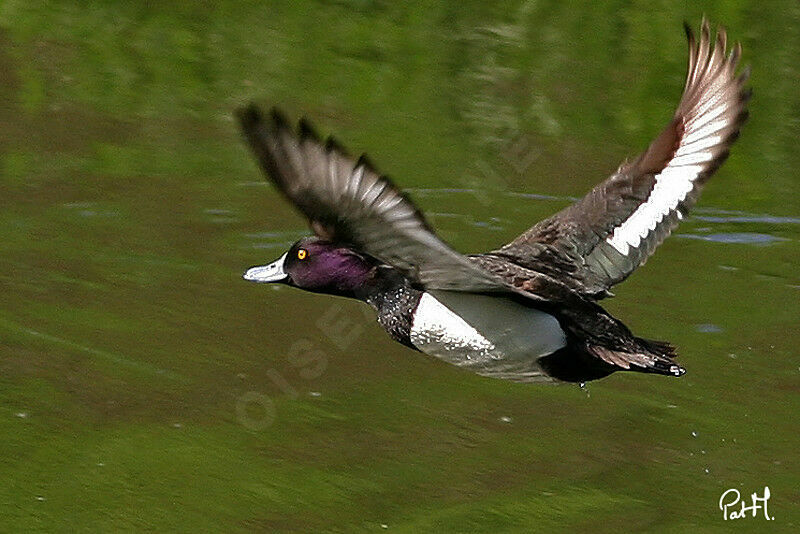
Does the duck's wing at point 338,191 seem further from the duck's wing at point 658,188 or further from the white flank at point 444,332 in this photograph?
the duck's wing at point 658,188

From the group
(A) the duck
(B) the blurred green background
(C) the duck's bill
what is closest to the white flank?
(A) the duck

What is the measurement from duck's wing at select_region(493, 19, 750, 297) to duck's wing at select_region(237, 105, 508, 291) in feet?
5.28

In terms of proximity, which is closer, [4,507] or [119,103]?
[4,507]

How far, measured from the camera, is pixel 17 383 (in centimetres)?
800

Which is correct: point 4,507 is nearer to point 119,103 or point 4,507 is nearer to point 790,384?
point 790,384

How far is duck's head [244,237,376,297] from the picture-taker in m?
Answer: 6.44

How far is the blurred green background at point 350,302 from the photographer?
734cm

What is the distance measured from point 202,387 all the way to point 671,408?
2396 mm

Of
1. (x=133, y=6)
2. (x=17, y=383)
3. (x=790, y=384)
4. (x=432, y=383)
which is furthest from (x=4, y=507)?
(x=133, y=6)

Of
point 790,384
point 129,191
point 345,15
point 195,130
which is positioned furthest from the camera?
point 345,15

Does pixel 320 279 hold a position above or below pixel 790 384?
above
